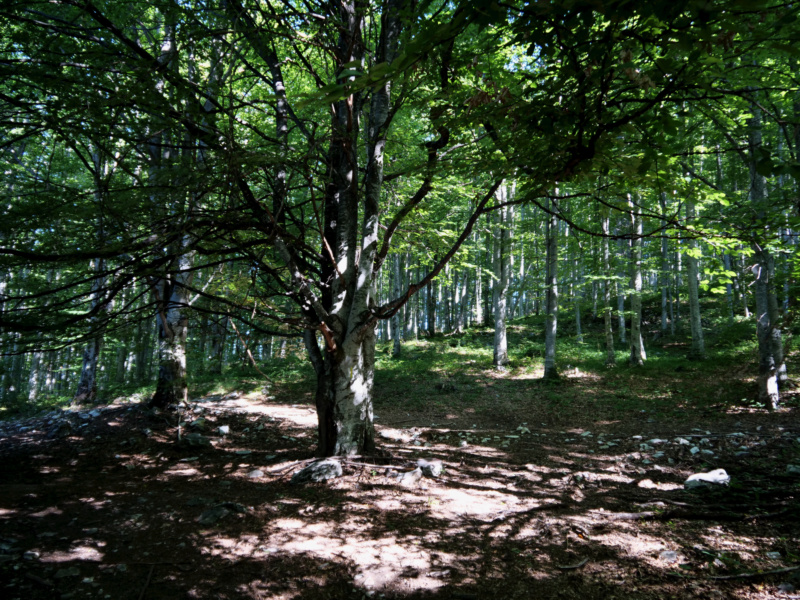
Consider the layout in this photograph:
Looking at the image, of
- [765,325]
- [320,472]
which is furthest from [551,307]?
[320,472]

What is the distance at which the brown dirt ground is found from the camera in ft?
8.82

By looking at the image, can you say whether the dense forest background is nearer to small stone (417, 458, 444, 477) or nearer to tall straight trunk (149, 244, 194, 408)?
tall straight trunk (149, 244, 194, 408)

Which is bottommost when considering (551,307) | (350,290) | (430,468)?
(430,468)

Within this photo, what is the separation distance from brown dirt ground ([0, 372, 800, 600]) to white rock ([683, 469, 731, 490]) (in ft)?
0.34

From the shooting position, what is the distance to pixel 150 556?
10.4 ft

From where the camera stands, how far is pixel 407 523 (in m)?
3.65

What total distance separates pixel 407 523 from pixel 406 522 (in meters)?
0.02

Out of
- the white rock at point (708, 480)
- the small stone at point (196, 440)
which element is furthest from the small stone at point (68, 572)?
the white rock at point (708, 480)

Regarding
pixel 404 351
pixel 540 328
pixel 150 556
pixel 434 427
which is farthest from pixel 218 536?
pixel 540 328

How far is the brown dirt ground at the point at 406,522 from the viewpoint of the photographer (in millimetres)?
2689

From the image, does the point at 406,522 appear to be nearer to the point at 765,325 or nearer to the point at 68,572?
the point at 68,572

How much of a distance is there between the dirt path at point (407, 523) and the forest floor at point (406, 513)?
0.06ft

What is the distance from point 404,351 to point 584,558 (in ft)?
62.3

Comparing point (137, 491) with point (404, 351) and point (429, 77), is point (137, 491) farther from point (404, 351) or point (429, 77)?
point (404, 351)
